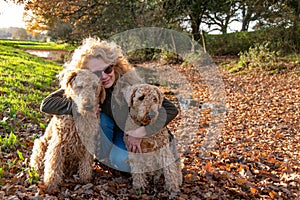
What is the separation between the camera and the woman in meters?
2.82

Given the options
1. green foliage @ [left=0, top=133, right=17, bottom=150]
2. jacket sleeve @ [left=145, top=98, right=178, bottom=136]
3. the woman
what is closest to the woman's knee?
the woman

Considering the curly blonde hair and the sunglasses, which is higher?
the curly blonde hair

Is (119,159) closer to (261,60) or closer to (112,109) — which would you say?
(112,109)

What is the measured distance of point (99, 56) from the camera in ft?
9.43

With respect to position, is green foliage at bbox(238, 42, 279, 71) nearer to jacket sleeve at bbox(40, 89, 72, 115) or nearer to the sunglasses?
the sunglasses

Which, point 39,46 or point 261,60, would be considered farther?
point 39,46

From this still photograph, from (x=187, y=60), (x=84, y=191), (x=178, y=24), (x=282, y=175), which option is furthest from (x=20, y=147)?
(x=178, y=24)

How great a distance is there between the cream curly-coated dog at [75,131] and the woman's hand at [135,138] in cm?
34

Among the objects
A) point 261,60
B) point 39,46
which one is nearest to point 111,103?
point 261,60

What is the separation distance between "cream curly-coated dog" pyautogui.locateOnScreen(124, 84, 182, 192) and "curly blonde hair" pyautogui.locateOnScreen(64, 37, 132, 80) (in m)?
0.45

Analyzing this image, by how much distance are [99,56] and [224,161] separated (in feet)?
7.83

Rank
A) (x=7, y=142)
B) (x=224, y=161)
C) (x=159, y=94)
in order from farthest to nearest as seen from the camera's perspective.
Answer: (x=224, y=161)
(x=7, y=142)
(x=159, y=94)

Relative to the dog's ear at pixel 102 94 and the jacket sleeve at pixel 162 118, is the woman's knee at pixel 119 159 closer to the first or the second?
the jacket sleeve at pixel 162 118

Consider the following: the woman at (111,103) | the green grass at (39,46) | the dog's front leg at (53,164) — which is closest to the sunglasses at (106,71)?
the woman at (111,103)
